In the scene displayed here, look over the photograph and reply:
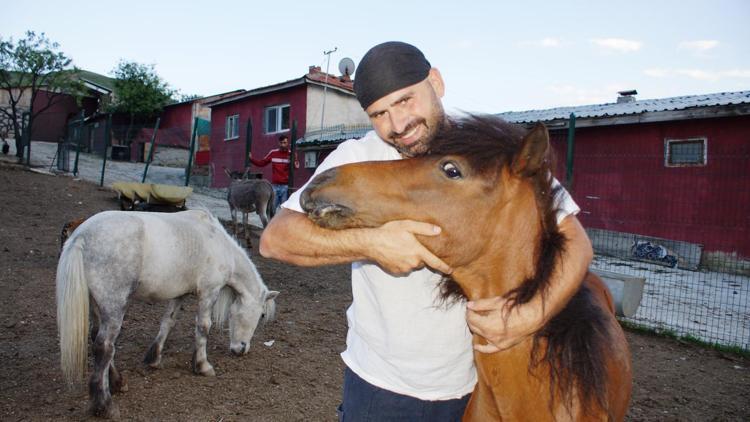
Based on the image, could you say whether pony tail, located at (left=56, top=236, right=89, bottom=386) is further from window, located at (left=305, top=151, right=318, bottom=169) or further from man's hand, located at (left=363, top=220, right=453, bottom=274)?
window, located at (left=305, top=151, right=318, bottom=169)

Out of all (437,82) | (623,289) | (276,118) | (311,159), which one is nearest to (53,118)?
(276,118)

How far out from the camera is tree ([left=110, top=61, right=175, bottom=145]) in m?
29.9

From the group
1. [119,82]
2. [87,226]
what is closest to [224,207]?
[87,226]

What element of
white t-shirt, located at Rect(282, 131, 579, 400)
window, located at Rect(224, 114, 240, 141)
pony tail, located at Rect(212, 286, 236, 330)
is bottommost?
pony tail, located at Rect(212, 286, 236, 330)

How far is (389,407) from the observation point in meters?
1.68

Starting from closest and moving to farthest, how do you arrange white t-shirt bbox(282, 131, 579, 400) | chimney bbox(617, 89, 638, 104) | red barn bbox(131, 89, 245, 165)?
white t-shirt bbox(282, 131, 579, 400), chimney bbox(617, 89, 638, 104), red barn bbox(131, 89, 245, 165)

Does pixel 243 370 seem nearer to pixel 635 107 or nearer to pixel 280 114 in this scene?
pixel 635 107

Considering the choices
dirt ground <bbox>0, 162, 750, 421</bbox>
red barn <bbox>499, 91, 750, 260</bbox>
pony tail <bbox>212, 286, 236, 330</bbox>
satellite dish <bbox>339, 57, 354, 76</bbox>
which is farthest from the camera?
satellite dish <bbox>339, 57, 354, 76</bbox>

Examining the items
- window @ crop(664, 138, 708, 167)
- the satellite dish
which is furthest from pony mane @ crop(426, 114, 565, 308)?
the satellite dish

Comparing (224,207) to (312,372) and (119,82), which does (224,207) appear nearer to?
(312,372)

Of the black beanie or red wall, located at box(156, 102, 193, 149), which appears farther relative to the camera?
red wall, located at box(156, 102, 193, 149)

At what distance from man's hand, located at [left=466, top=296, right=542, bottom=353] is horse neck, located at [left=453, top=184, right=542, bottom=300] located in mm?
90

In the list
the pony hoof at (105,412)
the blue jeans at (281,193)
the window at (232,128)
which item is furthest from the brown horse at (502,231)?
the window at (232,128)

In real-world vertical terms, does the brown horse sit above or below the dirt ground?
above
